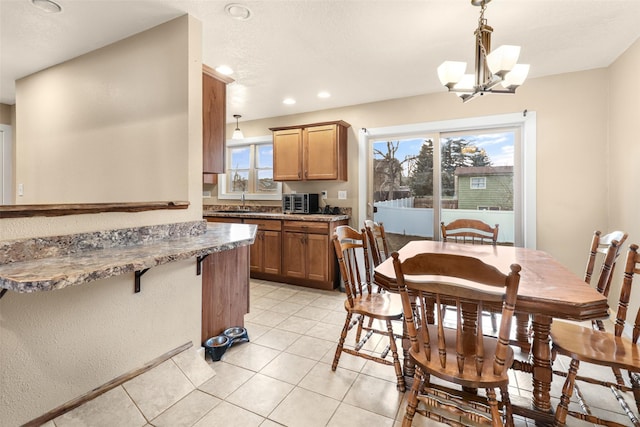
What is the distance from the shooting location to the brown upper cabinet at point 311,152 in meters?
3.99

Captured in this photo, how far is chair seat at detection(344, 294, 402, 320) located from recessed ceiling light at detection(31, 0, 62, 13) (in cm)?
280

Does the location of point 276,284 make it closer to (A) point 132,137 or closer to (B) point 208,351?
(B) point 208,351

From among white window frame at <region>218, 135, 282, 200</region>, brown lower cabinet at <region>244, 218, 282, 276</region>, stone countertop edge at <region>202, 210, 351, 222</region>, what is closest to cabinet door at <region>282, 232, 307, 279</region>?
brown lower cabinet at <region>244, 218, 282, 276</region>

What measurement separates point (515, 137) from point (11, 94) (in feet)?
20.2

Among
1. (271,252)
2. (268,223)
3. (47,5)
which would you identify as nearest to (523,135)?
(268,223)

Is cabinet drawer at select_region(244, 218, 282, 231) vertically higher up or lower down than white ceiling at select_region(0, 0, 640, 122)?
lower down

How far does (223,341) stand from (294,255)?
176 centimetres

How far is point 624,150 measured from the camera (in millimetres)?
2650

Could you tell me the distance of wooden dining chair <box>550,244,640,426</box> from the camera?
52.9 inches

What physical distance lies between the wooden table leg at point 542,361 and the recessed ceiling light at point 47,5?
11.3 ft

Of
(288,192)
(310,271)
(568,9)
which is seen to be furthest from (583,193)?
(288,192)

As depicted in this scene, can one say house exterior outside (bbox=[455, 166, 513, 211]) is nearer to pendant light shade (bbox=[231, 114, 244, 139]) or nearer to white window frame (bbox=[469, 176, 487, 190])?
white window frame (bbox=[469, 176, 487, 190])

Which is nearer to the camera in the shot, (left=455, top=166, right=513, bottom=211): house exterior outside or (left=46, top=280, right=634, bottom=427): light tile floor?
(left=46, top=280, right=634, bottom=427): light tile floor

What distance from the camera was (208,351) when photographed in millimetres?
2189
